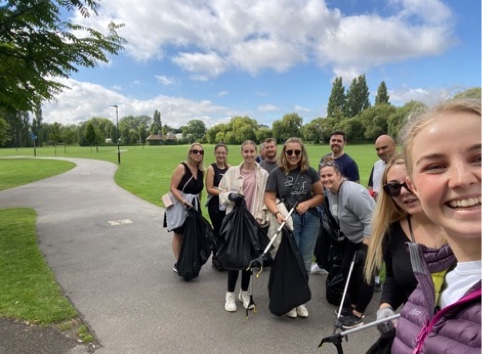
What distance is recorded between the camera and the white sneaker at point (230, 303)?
3.76 metres

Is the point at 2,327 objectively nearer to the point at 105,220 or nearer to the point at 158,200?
the point at 105,220

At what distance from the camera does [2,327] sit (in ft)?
10.9

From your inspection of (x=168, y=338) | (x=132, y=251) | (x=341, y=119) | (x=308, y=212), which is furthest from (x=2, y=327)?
(x=341, y=119)

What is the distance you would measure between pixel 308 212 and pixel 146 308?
7.40 ft

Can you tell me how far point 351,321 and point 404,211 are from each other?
1.78 meters

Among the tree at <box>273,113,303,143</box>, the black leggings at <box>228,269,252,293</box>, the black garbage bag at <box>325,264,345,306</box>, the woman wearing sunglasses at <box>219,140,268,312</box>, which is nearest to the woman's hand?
the woman wearing sunglasses at <box>219,140,268,312</box>

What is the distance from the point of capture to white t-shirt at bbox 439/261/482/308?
3.08 feet

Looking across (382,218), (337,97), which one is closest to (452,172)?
(382,218)

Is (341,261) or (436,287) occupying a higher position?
(436,287)

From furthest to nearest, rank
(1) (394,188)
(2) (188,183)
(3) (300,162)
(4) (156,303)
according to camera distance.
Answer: (2) (188,183)
(3) (300,162)
(4) (156,303)
(1) (394,188)

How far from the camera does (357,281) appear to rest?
366 centimetres

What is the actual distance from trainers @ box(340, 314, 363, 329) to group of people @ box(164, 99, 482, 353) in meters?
0.01

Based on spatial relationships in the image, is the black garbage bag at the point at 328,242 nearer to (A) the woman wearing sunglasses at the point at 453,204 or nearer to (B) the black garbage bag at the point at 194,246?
(B) the black garbage bag at the point at 194,246

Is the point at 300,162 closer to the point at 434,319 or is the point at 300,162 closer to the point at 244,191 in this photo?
the point at 244,191
